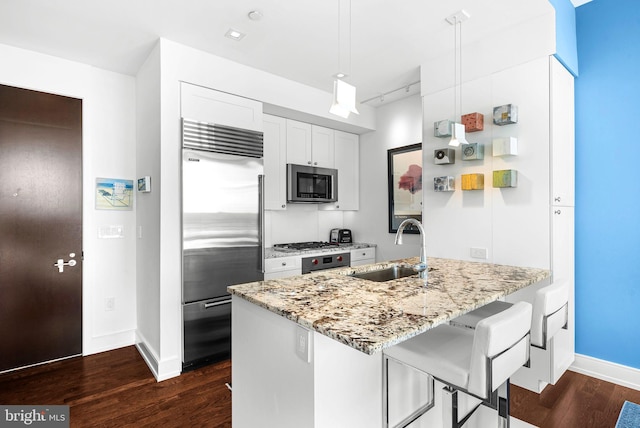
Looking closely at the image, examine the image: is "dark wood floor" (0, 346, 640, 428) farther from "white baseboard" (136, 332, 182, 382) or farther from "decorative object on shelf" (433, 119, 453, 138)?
"decorative object on shelf" (433, 119, 453, 138)

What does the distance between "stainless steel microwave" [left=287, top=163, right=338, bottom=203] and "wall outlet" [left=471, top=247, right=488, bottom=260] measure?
1.95 metres

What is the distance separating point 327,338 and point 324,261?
103 inches

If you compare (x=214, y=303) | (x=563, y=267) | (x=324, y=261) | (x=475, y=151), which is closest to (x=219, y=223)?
(x=214, y=303)

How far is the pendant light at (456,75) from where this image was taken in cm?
237

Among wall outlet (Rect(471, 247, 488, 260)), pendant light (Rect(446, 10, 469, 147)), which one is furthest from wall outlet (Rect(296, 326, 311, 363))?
wall outlet (Rect(471, 247, 488, 260))

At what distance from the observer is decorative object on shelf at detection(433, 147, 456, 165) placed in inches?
116

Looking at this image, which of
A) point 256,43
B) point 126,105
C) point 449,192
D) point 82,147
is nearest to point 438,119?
point 449,192

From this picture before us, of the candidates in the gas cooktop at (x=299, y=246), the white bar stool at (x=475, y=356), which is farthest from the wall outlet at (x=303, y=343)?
the gas cooktop at (x=299, y=246)

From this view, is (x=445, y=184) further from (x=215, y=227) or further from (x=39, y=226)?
(x=39, y=226)

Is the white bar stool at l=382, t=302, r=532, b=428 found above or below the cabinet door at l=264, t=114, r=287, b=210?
below

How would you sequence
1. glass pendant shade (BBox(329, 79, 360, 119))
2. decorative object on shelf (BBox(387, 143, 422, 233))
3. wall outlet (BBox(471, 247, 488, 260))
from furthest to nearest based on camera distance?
1. decorative object on shelf (BBox(387, 143, 422, 233))
2. wall outlet (BBox(471, 247, 488, 260))
3. glass pendant shade (BBox(329, 79, 360, 119))

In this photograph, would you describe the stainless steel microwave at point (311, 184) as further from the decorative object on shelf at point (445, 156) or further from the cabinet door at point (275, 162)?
the decorative object on shelf at point (445, 156)

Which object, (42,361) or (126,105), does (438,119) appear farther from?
(42,361)

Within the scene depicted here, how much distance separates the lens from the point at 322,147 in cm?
432
